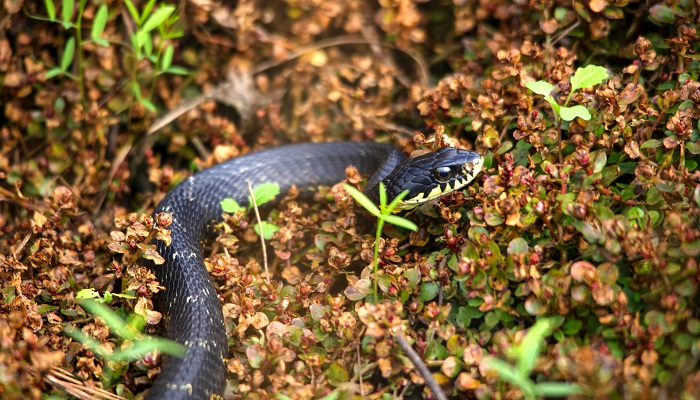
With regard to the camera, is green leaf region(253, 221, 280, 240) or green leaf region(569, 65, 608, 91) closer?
green leaf region(569, 65, 608, 91)

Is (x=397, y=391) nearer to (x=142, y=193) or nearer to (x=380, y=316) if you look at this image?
(x=380, y=316)

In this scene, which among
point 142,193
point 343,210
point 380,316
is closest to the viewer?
point 380,316

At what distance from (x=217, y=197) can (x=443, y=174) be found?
2054 mm

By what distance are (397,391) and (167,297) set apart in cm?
181

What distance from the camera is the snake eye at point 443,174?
4.81 meters

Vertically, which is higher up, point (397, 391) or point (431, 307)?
point (431, 307)

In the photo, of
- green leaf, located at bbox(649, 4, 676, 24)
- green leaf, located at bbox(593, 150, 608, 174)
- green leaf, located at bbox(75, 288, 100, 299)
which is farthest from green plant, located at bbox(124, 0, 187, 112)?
green leaf, located at bbox(649, 4, 676, 24)

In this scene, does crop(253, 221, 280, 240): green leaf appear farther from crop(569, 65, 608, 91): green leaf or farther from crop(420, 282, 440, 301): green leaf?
crop(569, 65, 608, 91): green leaf

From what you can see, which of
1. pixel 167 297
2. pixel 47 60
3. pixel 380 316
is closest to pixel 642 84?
pixel 380 316

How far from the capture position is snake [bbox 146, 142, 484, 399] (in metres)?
4.01

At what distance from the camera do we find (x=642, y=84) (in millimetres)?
5137

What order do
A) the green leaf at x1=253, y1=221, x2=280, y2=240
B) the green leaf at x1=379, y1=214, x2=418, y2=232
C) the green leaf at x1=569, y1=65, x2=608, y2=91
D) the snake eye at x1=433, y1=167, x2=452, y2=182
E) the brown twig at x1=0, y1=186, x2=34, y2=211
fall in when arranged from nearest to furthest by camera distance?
the green leaf at x1=379, y1=214, x2=418, y2=232 < the green leaf at x1=569, y1=65, x2=608, y2=91 < the snake eye at x1=433, y1=167, x2=452, y2=182 < the green leaf at x1=253, y1=221, x2=280, y2=240 < the brown twig at x1=0, y1=186, x2=34, y2=211

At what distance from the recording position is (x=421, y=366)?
373 cm

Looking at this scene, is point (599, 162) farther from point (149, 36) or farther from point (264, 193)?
point (149, 36)
